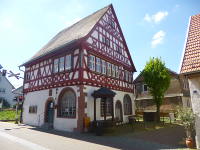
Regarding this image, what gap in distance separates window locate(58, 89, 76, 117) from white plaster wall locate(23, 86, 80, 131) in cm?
50

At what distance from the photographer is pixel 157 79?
66.1 feet

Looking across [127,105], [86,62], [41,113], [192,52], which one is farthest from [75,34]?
[192,52]

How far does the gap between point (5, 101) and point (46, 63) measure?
38.6 m

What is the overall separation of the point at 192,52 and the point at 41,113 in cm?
1549

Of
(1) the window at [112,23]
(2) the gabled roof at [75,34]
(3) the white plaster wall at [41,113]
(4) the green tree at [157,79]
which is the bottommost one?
(3) the white plaster wall at [41,113]

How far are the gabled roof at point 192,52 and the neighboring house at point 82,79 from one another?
7.18 metres

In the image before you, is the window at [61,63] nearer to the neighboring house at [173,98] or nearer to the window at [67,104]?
the window at [67,104]

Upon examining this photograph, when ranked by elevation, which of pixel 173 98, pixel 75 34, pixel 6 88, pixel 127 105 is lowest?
pixel 127 105

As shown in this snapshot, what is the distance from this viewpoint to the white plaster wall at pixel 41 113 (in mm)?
14508

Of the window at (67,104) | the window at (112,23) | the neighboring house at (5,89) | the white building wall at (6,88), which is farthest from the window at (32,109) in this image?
the white building wall at (6,88)

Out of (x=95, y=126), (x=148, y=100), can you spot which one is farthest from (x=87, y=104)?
(x=148, y=100)

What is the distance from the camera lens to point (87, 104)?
566 inches

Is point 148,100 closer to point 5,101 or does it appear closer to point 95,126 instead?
point 95,126

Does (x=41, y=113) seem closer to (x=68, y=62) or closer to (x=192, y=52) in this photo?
(x=68, y=62)
